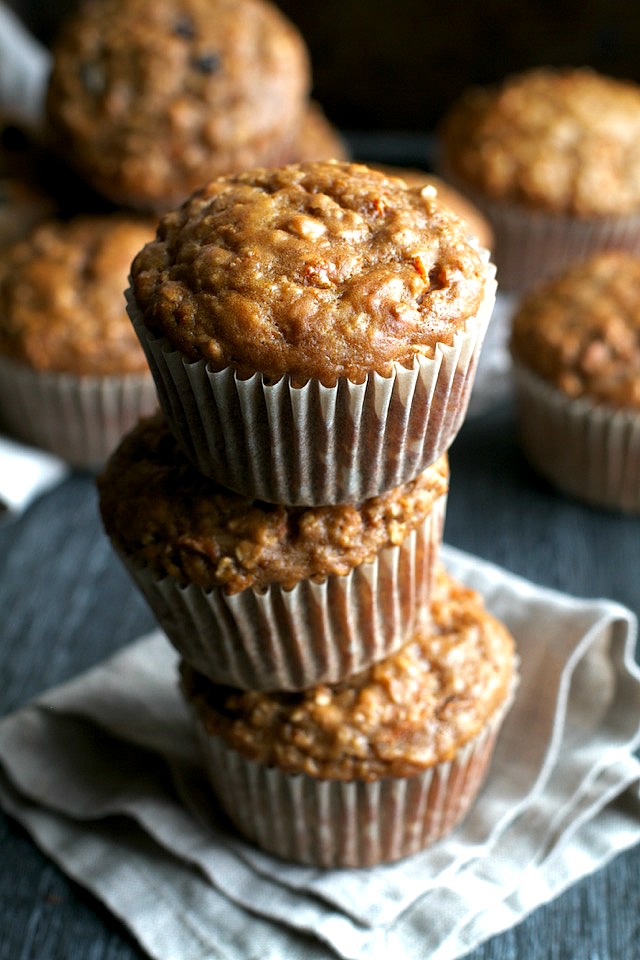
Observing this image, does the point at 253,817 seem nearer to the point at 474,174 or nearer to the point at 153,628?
the point at 153,628

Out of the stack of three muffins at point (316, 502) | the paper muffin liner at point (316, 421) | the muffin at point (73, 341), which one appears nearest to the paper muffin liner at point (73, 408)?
the muffin at point (73, 341)

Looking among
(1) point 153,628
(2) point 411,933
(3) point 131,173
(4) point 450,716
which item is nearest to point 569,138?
(3) point 131,173

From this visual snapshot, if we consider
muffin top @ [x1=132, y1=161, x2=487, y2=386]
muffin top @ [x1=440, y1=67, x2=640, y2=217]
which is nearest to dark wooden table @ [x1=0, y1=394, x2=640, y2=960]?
muffin top @ [x1=440, y1=67, x2=640, y2=217]

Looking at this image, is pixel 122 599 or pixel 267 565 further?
pixel 122 599

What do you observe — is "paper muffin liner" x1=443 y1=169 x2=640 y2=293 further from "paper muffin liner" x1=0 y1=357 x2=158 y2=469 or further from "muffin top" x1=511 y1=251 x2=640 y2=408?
"paper muffin liner" x1=0 y1=357 x2=158 y2=469

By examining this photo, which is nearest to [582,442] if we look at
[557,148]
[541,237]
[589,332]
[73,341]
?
[589,332]

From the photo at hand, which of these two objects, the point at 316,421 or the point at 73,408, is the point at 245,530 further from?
the point at 73,408
